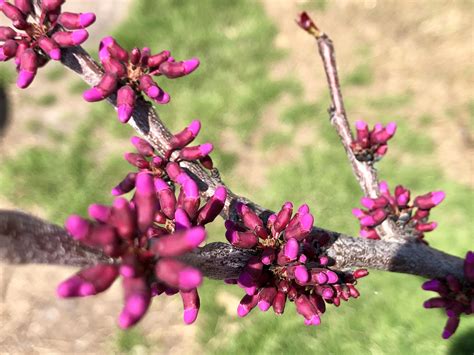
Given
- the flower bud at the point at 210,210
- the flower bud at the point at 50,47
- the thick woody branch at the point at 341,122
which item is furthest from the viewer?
the thick woody branch at the point at 341,122

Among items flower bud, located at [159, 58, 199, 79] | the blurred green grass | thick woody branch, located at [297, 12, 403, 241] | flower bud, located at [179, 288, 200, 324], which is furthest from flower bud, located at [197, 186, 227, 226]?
the blurred green grass

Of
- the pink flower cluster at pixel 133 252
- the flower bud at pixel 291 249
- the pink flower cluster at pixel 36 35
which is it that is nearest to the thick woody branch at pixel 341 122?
the flower bud at pixel 291 249

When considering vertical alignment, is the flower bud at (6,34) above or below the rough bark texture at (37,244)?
above

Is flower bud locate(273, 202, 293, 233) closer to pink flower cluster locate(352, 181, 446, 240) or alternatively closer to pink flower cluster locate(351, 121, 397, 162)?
pink flower cluster locate(352, 181, 446, 240)

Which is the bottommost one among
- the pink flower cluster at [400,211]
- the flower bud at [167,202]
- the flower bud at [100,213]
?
the flower bud at [100,213]

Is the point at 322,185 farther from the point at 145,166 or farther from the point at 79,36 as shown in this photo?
the point at 79,36

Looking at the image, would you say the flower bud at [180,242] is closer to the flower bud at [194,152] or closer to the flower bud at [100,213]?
the flower bud at [100,213]
